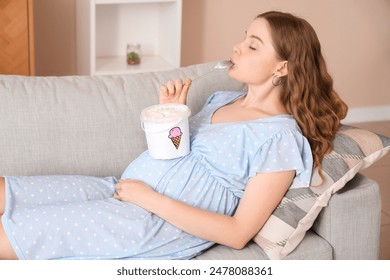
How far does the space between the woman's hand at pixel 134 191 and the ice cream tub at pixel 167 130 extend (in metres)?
0.09

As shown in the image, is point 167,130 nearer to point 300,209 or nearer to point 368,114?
point 300,209

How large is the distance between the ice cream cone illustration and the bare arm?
0.15 metres

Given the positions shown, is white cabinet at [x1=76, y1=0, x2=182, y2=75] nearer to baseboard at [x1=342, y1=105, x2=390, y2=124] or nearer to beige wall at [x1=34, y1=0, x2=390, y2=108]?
beige wall at [x1=34, y1=0, x2=390, y2=108]

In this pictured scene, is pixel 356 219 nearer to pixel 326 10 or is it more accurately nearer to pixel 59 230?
pixel 59 230

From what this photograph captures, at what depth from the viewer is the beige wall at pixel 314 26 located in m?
3.76

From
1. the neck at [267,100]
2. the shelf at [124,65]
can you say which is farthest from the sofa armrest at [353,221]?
the shelf at [124,65]

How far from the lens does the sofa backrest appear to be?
227 cm

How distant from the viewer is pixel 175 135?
2.03m

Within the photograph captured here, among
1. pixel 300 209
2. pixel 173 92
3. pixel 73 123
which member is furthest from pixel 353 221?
pixel 73 123

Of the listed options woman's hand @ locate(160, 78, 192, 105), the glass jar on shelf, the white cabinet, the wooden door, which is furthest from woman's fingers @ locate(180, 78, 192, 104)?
the glass jar on shelf

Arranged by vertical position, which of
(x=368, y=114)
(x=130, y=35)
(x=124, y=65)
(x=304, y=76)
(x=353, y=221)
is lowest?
(x=368, y=114)

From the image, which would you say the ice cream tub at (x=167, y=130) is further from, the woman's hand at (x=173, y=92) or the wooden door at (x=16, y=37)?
the wooden door at (x=16, y=37)

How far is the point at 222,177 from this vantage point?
2.08 meters

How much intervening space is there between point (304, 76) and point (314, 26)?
2.16 metres
